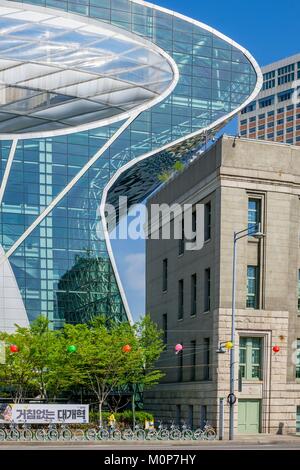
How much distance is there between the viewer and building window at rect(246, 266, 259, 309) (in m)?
48.0

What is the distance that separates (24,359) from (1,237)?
25307 mm

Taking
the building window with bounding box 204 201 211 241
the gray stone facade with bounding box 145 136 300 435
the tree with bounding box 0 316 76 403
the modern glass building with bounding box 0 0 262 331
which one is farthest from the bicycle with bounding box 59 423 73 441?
the modern glass building with bounding box 0 0 262 331

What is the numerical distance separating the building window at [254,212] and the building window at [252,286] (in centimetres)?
288

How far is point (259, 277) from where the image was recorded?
48281mm

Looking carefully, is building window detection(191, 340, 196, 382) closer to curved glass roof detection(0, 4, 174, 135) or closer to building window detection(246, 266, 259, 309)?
building window detection(246, 266, 259, 309)

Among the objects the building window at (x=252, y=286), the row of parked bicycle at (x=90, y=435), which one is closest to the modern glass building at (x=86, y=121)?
the building window at (x=252, y=286)

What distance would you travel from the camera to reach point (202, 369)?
50438 mm

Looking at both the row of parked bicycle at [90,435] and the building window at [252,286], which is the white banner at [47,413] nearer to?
the row of parked bicycle at [90,435]

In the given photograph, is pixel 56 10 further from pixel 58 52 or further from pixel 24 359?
pixel 24 359

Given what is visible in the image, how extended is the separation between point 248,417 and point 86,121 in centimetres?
4564

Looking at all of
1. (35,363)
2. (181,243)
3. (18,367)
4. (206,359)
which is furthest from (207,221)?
(18,367)

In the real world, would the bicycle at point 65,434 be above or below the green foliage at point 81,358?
below

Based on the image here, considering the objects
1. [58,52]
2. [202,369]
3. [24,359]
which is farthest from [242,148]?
[58,52]

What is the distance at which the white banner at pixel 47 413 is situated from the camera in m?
40.9
